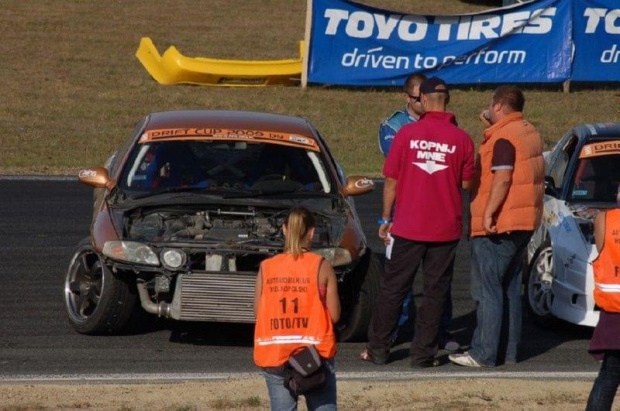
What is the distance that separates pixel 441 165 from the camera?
345 inches

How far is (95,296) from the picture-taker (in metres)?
9.72

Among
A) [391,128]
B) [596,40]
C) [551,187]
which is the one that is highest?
[596,40]

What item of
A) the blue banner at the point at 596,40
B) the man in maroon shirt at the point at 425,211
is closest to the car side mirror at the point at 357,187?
the man in maroon shirt at the point at 425,211

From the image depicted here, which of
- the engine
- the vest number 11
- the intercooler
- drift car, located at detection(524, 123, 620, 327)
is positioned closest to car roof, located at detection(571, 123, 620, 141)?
drift car, located at detection(524, 123, 620, 327)

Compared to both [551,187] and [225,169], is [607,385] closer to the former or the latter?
[551,187]

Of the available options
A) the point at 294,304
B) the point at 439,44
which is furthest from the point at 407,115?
the point at 439,44

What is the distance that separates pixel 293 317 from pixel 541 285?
443cm

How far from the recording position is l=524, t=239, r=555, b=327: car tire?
10.4 meters

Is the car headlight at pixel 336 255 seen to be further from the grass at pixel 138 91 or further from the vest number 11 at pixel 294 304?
the grass at pixel 138 91

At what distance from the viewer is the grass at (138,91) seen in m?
21.5

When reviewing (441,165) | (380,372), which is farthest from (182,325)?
(441,165)

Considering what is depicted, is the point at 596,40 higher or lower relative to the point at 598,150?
higher

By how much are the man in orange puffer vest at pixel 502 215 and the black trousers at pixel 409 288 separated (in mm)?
260

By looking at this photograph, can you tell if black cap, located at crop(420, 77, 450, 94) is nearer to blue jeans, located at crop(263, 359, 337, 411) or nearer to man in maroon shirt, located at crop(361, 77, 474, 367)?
man in maroon shirt, located at crop(361, 77, 474, 367)
